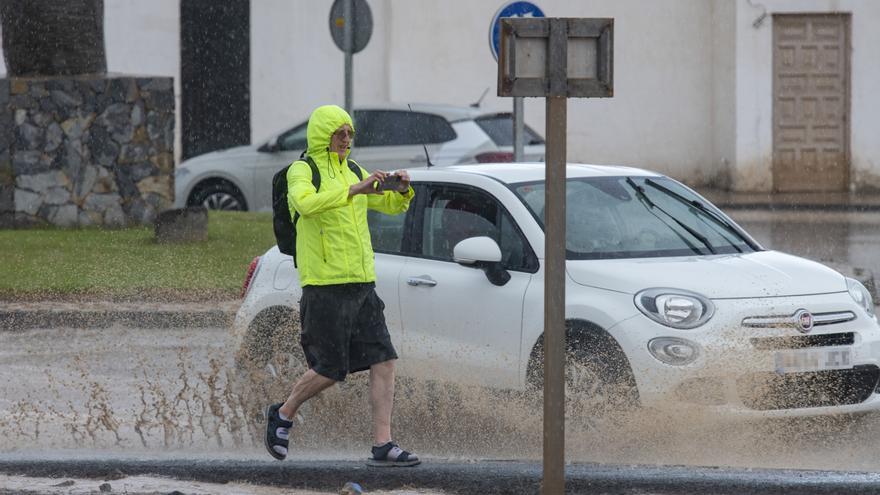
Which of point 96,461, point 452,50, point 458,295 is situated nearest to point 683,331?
point 458,295

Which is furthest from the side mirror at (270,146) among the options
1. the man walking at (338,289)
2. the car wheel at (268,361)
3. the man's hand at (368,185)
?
the man's hand at (368,185)

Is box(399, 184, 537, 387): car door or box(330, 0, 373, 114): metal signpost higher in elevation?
box(330, 0, 373, 114): metal signpost

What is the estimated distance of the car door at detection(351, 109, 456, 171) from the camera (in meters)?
19.0

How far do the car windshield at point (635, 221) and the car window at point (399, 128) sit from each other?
10198 millimetres

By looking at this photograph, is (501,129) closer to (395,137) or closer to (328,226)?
(395,137)

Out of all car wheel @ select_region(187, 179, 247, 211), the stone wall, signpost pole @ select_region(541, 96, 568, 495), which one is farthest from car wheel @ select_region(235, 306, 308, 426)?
car wheel @ select_region(187, 179, 247, 211)

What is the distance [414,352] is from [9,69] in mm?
10421

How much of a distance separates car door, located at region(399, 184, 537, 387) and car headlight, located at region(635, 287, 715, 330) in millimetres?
653

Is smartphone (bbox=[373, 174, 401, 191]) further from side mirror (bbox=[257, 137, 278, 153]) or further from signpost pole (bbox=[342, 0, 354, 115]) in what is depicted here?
side mirror (bbox=[257, 137, 278, 153])

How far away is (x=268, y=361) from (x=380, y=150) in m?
10.9

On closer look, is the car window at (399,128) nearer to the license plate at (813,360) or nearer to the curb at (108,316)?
the curb at (108,316)

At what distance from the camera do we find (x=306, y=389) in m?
7.14

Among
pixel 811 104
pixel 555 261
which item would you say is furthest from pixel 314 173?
pixel 811 104

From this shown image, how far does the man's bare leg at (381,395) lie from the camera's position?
7.04 m
